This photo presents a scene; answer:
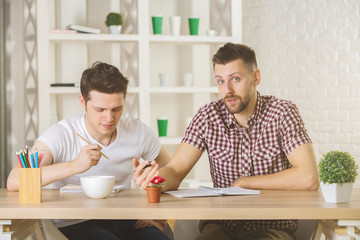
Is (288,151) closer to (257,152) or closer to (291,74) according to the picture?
(257,152)

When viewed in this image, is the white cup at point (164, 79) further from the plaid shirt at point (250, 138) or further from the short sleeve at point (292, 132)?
the short sleeve at point (292, 132)

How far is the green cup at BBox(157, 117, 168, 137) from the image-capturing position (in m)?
4.64

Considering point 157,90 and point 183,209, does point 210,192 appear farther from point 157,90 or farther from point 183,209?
point 157,90

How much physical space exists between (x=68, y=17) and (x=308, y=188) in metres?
3.15

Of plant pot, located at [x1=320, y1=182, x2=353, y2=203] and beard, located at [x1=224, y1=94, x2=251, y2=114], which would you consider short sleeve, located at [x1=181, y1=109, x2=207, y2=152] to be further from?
plant pot, located at [x1=320, y1=182, x2=353, y2=203]

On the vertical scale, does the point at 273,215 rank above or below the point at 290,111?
below

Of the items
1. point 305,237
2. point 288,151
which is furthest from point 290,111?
point 305,237

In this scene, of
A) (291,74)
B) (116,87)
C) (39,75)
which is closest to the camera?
(116,87)

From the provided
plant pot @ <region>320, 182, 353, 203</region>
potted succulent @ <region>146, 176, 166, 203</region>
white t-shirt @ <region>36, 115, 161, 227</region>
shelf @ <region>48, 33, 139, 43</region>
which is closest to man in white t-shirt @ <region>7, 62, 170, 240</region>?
white t-shirt @ <region>36, 115, 161, 227</region>

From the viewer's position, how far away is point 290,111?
8.48ft

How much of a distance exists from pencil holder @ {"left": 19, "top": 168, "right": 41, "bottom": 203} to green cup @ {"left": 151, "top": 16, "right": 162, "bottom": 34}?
2881 millimetres

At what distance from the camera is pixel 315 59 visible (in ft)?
17.5

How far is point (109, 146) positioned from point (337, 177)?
1127 mm

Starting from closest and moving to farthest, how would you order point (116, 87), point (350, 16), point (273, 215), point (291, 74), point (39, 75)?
point (273, 215), point (116, 87), point (39, 75), point (350, 16), point (291, 74)
